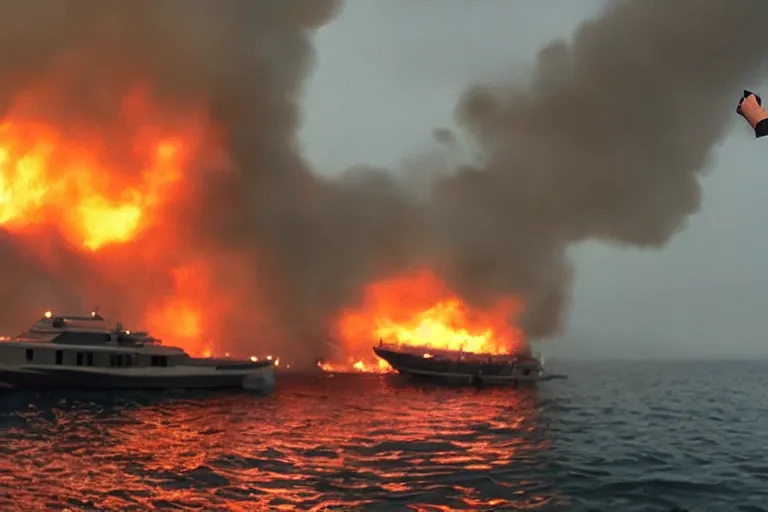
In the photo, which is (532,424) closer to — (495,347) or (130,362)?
(130,362)

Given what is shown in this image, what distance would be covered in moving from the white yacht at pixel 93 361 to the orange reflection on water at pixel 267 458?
11.8 m

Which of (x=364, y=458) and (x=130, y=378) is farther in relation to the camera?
(x=130, y=378)

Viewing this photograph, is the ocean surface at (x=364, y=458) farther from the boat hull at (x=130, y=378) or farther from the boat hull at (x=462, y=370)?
the boat hull at (x=462, y=370)

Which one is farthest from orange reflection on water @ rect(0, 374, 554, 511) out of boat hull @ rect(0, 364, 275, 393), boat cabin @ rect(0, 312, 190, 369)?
boat cabin @ rect(0, 312, 190, 369)

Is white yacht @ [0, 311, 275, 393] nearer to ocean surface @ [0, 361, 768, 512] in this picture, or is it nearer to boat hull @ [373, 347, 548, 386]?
ocean surface @ [0, 361, 768, 512]

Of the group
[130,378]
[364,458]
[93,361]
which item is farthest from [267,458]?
[93,361]

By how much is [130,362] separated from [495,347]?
75.1 metres

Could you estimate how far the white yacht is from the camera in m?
68.9

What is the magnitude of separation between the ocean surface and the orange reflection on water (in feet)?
0.38

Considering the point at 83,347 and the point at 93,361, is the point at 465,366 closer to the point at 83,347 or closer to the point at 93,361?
the point at 93,361

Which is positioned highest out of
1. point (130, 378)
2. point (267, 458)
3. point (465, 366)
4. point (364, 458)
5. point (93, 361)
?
point (93, 361)

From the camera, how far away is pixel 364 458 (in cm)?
3434

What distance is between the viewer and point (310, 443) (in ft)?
129

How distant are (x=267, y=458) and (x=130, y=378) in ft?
147
